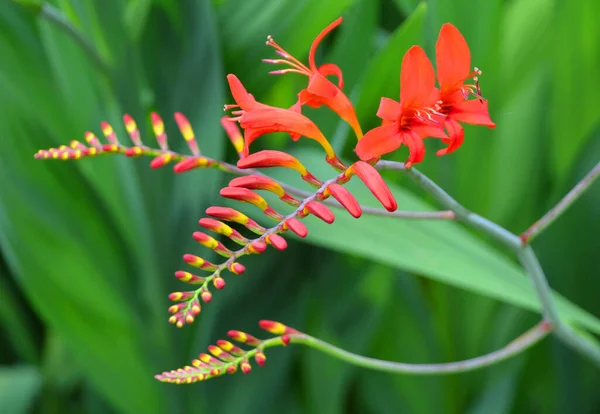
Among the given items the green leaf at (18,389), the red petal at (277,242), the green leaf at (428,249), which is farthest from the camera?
the green leaf at (18,389)

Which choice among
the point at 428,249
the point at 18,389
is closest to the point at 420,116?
the point at 428,249

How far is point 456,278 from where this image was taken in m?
0.30

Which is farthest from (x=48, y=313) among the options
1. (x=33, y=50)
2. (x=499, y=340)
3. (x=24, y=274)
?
(x=499, y=340)

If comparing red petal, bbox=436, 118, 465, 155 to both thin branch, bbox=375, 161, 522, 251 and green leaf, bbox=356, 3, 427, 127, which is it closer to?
thin branch, bbox=375, 161, 522, 251

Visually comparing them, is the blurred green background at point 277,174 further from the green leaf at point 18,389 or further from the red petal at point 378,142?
the red petal at point 378,142

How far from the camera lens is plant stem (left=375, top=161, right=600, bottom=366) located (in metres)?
0.19

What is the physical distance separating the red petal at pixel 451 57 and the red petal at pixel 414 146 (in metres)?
0.02

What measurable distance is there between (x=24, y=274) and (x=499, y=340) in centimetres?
27

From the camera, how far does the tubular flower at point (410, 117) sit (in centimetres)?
17

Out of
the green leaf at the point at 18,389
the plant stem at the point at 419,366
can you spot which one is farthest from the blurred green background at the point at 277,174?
the plant stem at the point at 419,366

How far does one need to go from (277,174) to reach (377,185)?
0.62 feet

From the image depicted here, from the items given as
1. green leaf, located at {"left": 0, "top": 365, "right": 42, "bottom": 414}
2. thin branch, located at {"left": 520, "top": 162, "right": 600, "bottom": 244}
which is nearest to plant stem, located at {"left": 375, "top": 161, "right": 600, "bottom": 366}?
thin branch, located at {"left": 520, "top": 162, "right": 600, "bottom": 244}

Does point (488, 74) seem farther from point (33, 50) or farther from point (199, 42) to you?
point (33, 50)

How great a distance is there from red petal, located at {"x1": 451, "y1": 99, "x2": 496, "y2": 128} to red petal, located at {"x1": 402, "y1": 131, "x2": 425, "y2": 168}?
2 cm
